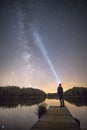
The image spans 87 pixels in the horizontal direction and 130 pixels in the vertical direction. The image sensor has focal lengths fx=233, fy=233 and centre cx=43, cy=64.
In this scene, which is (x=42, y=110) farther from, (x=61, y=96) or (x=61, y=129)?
(x=61, y=129)

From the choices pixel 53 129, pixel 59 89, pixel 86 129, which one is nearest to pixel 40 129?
pixel 53 129

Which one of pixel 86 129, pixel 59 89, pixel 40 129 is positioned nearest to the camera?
pixel 40 129

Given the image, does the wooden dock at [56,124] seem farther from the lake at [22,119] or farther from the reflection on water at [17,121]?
the reflection on water at [17,121]

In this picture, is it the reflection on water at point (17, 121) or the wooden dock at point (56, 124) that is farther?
the reflection on water at point (17, 121)

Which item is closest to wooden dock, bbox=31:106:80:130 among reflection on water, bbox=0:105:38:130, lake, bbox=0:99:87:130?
lake, bbox=0:99:87:130

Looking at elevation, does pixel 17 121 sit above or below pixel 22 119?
below

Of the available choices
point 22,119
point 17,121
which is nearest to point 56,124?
point 17,121

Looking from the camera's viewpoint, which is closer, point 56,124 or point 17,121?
point 56,124

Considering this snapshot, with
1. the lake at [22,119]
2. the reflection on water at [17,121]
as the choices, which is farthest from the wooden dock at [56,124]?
the reflection on water at [17,121]

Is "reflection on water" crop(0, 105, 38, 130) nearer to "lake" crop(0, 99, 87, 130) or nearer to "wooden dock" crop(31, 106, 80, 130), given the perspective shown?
"lake" crop(0, 99, 87, 130)

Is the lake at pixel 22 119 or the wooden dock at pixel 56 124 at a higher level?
the lake at pixel 22 119

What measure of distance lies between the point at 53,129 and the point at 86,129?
56.3ft

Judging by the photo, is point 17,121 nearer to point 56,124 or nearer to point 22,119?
point 22,119

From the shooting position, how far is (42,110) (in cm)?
2598
